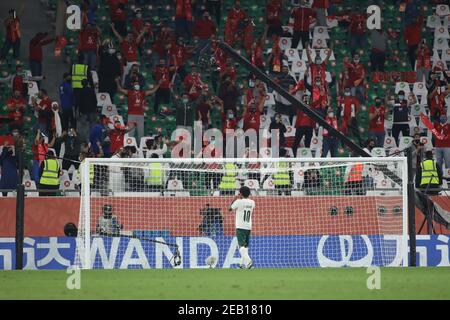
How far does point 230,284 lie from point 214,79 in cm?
1508

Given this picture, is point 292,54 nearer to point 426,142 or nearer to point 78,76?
point 426,142

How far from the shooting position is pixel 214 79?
30.0 metres

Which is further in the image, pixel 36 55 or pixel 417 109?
pixel 417 109

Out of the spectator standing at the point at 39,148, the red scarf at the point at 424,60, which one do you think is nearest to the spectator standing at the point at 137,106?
the spectator standing at the point at 39,148

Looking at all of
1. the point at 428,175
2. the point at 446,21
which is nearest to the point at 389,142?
the point at 428,175

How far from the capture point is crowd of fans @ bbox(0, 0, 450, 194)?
93.0 feet

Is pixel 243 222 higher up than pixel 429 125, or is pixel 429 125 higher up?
pixel 429 125

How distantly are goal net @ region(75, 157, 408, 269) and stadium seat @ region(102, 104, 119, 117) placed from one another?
5.32 m

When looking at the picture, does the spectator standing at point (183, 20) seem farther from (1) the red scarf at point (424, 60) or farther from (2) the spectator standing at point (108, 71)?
(1) the red scarf at point (424, 60)

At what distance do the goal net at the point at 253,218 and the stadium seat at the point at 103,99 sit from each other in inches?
224

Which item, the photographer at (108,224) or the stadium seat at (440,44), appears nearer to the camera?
the photographer at (108,224)

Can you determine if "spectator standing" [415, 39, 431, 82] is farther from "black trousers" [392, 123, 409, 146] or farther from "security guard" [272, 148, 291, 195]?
"security guard" [272, 148, 291, 195]

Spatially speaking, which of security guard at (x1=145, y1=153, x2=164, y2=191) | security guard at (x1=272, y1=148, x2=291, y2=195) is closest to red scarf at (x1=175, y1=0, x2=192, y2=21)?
security guard at (x1=145, y1=153, x2=164, y2=191)

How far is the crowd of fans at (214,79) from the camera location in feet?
93.0
